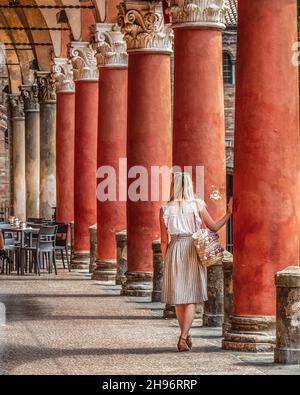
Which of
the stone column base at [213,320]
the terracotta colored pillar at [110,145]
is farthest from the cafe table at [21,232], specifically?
the stone column base at [213,320]

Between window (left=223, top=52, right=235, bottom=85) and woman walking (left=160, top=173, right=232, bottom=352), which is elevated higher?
window (left=223, top=52, right=235, bottom=85)

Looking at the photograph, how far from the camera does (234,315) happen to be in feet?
40.8

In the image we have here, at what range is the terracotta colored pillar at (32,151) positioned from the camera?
37.8 m

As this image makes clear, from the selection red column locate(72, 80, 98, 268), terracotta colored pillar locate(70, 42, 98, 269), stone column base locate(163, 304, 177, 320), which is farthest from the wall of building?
stone column base locate(163, 304, 177, 320)

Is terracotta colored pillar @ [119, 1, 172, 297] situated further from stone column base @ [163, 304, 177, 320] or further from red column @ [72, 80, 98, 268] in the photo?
red column @ [72, 80, 98, 268]

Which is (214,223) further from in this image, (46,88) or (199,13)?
(46,88)

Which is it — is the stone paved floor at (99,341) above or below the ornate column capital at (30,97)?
below

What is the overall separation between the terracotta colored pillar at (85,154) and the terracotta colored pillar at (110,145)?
9.88ft

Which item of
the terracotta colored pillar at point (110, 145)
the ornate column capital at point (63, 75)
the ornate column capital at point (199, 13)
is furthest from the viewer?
the ornate column capital at point (63, 75)

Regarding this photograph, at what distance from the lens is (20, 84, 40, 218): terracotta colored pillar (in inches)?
1486

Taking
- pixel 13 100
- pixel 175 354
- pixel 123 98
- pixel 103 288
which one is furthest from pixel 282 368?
pixel 13 100

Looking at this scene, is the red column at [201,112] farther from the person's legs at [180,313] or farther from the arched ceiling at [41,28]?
the arched ceiling at [41,28]

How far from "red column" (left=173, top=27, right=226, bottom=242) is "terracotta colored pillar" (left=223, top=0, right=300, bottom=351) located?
146 inches
